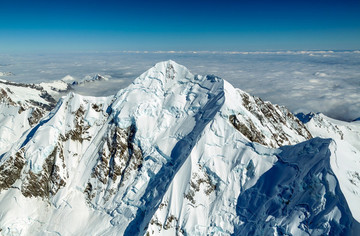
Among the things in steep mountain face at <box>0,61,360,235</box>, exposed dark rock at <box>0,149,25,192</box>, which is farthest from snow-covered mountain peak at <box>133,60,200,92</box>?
exposed dark rock at <box>0,149,25,192</box>

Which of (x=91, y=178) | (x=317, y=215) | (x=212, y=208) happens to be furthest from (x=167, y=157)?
(x=317, y=215)

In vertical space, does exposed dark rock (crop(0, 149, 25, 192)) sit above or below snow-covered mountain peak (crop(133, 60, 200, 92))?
below

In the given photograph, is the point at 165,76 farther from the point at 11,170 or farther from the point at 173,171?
the point at 11,170

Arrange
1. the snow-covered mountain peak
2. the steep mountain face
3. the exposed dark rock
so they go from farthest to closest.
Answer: the snow-covered mountain peak → the exposed dark rock → the steep mountain face

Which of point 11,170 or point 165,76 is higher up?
point 165,76

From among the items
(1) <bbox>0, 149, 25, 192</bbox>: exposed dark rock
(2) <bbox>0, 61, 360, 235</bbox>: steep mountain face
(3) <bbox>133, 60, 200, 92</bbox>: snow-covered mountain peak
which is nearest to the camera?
(2) <bbox>0, 61, 360, 235</bbox>: steep mountain face

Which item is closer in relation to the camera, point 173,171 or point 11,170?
point 173,171

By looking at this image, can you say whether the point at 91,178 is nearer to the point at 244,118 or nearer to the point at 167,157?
the point at 167,157

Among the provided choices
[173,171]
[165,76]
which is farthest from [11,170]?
[165,76]

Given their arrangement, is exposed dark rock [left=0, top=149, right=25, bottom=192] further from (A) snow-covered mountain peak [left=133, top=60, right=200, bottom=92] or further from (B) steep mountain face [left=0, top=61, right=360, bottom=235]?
(A) snow-covered mountain peak [left=133, top=60, right=200, bottom=92]
